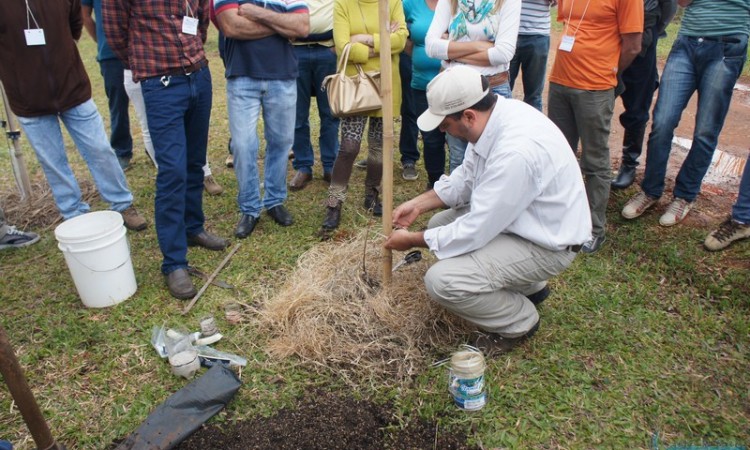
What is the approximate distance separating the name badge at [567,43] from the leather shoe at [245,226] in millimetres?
2631

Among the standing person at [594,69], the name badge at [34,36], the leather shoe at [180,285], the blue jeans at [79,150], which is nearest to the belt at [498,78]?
the standing person at [594,69]

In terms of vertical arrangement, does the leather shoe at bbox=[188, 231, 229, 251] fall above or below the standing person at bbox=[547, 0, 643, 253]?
below

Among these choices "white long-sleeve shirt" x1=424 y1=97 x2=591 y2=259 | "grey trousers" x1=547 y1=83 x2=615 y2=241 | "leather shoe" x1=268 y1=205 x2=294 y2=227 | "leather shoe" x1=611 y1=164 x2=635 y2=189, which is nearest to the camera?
"white long-sleeve shirt" x1=424 y1=97 x2=591 y2=259

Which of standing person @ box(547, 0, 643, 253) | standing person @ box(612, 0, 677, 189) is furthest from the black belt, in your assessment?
standing person @ box(547, 0, 643, 253)

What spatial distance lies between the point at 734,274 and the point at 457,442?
2371 millimetres

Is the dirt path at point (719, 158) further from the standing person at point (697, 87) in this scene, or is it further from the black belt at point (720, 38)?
the black belt at point (720, 38)

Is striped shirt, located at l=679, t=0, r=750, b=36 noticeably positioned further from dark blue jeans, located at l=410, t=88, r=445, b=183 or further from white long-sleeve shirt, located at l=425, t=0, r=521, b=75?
dark blue jeans, located at l=410, t=88, r=445, b=183

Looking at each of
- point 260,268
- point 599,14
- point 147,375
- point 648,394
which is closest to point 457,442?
point 648,394

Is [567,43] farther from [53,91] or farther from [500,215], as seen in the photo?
[53,91]

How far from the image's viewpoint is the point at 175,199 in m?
3.47

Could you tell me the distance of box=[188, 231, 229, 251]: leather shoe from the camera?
159 inches

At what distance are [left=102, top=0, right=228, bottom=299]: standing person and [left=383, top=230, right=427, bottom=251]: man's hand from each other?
1.44 metres

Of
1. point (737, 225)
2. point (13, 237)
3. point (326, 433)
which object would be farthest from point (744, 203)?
point (13, 237)

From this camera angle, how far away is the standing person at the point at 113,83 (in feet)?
16.5
